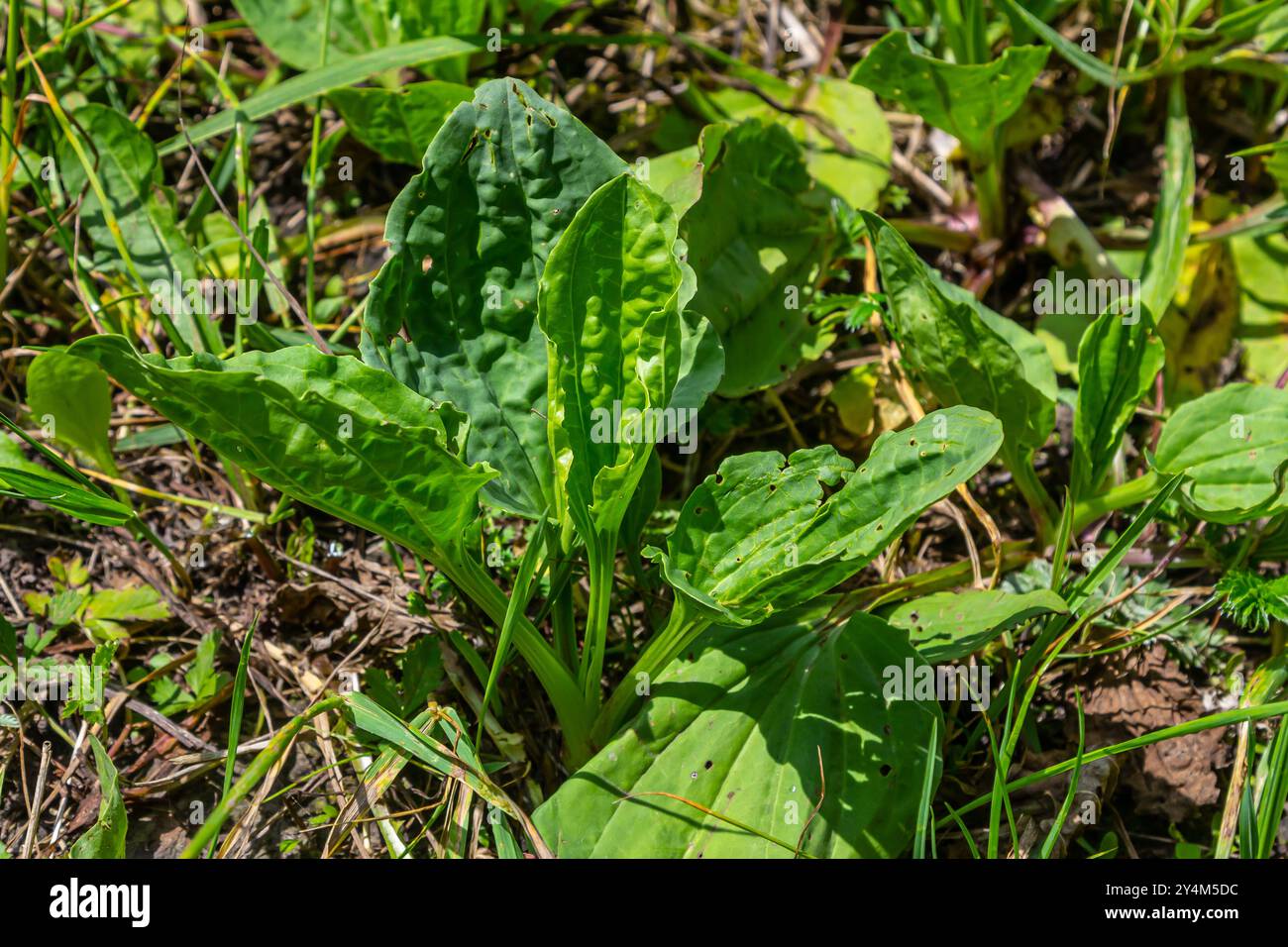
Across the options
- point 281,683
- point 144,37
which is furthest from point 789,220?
point 144,37

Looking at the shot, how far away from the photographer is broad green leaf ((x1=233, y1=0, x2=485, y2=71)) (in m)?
2.95

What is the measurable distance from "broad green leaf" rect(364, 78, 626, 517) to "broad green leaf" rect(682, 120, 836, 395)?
465 mm

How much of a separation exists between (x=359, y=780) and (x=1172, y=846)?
1733 mm

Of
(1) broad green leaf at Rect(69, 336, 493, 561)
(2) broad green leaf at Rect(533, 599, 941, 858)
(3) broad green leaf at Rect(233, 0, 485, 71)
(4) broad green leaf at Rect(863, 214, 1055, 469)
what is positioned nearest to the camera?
(1) broad green leaf at Rect(69, 336, 493, 561)

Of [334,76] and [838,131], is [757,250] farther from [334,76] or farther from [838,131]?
[334,76]

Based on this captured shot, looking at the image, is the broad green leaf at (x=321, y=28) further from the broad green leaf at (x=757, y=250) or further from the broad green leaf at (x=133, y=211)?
the broad green leaf at (x=757, y=250)

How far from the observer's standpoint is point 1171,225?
2.77 m

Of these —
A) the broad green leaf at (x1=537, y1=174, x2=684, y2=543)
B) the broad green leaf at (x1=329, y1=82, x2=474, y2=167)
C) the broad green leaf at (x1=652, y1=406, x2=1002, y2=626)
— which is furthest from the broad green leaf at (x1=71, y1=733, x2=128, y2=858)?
the broad green leaf at (x1=329, y1=82, x2=474, y2=167)

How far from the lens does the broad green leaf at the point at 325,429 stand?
5.40ft

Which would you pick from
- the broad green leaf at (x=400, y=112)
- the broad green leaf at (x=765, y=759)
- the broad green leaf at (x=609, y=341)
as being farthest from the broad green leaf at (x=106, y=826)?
the broad green leaf at (x=400, y=112)

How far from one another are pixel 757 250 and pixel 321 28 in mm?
1411

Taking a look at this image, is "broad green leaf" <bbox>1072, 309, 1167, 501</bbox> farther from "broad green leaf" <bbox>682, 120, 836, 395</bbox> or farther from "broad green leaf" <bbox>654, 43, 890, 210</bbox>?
"broad green leaf" <bbox>654, 43, 890, 210</bbox>

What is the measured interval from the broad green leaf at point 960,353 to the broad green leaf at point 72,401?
1.80 meters

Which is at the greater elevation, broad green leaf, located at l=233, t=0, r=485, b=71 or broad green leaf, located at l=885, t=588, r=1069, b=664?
broad green leaf, located at l=233, t=0, r=485, b=71
